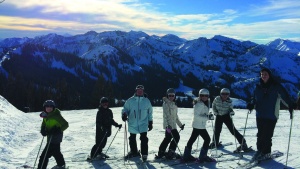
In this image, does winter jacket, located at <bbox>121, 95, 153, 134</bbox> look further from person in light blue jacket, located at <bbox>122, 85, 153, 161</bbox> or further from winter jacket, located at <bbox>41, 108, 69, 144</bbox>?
winter jacket, located at <bbox>41, 108, 69, 144</bbox>

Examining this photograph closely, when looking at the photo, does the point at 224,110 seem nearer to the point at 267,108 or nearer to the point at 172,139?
the point at 267,108

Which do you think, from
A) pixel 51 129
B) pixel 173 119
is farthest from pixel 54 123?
pixel 173 119

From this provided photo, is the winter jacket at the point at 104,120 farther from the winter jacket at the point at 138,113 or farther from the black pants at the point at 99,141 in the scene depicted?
the winter jacket at the point at 138,113

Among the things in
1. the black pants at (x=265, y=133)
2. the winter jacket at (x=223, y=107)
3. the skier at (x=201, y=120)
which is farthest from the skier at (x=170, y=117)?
the black pants at (x=265, y=133)

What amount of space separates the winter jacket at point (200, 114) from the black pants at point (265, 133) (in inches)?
57.3

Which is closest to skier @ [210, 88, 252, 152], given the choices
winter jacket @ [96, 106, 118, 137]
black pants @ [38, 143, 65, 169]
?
winter jacket @ [96, 106, 118, 137]

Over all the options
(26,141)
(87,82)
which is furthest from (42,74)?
(26,141)

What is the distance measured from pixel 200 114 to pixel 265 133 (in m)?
1.74

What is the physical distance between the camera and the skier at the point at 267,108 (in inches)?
Result: 318

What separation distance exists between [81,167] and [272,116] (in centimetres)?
516

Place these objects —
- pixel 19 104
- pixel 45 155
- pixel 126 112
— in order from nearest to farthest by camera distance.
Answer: pixel 45 155
pixel 126 112
pixel 19 104

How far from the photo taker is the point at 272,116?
8055 mm

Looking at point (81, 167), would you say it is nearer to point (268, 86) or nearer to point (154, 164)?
point (154, 164)

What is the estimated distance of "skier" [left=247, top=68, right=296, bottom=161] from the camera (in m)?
8.07
